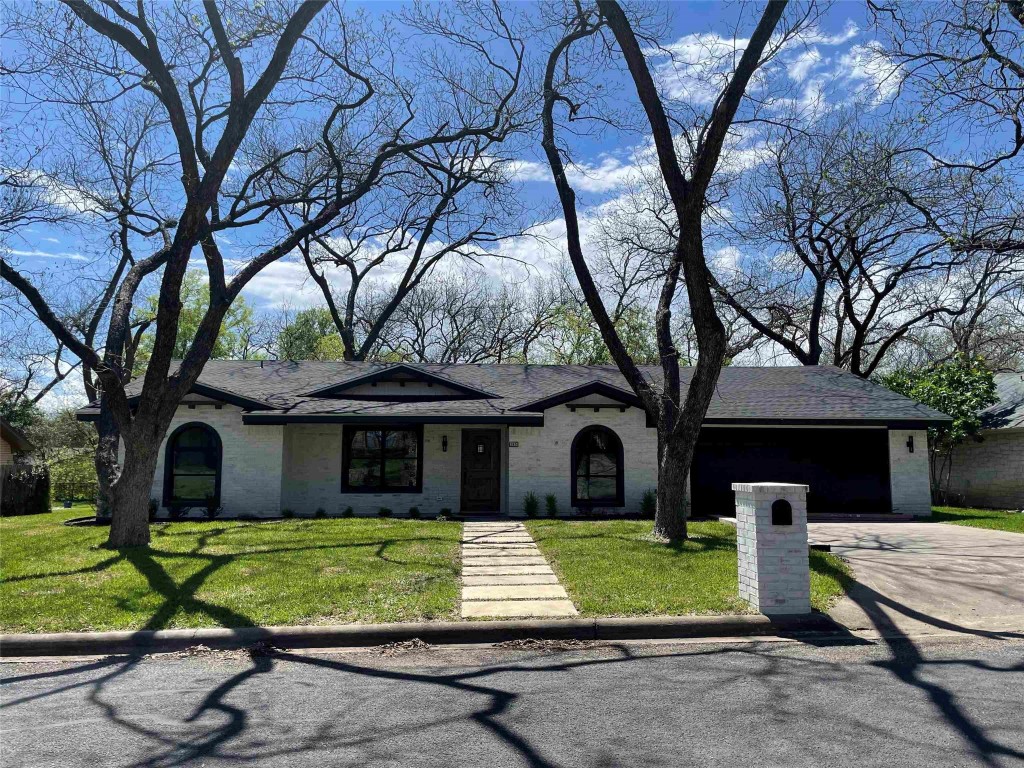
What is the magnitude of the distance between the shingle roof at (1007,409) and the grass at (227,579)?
16.0 m

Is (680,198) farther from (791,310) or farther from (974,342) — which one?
(974,342)

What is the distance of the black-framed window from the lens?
16.7 m

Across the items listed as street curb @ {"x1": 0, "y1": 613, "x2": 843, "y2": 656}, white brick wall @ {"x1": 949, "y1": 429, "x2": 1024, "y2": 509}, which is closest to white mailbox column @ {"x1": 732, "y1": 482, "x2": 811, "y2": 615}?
street curb @ {"x1": 0, "y1": 613, "x2": 843, "y2": 656}

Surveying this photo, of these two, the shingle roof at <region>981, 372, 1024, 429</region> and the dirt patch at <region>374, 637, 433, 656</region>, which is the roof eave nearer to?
the dirt patch at <region>374, 637, 433, 656</region>

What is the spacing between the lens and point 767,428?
17281mm

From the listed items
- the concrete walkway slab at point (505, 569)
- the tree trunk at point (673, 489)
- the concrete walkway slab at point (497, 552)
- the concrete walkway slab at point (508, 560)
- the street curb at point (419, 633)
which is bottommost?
the street curb at point (419, 633)

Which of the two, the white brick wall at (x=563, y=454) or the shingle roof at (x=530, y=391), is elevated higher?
the shingle roof at (x=530, y=391)

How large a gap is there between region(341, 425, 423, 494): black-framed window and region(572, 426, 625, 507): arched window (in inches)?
143

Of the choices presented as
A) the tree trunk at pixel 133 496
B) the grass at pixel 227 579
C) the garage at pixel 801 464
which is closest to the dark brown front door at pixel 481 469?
the grass at pixel 227 579

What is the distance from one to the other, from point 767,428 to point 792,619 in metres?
11.0

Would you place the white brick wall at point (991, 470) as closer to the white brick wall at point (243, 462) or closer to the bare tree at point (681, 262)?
the bare tree at point (681, 262)

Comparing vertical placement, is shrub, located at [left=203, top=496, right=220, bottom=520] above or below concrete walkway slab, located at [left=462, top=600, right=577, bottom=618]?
above

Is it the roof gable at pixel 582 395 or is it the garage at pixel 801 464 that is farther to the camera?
the garage at pixel 801 464

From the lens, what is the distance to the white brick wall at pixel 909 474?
54.7 feet
